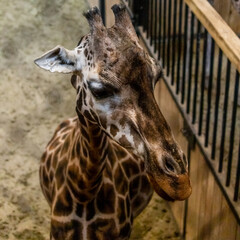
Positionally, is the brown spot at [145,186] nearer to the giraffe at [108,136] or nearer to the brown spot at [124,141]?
the giraffe at [108,136]

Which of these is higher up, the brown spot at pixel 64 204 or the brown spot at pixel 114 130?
the brown spot at pixel 114 130

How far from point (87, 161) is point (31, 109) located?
2.57 metres

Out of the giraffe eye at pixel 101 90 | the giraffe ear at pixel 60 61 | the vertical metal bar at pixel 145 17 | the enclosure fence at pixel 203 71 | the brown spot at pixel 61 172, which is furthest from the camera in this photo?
the vertical metal bar at pixel 145 17

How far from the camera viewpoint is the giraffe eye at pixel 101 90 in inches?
94.9

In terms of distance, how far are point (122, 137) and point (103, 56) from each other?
0.35 m

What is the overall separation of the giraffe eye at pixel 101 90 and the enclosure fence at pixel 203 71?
0.88m

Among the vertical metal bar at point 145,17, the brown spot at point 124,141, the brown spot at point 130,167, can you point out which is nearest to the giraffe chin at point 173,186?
the brown spot at point 124,141

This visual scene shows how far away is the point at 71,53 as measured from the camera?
2.61m

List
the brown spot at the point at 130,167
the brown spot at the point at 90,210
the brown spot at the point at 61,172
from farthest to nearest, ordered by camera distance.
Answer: the brown spot at the point at 130,167 → the brown spot at the point at 61,172 → the brown spot at the point at 90,210

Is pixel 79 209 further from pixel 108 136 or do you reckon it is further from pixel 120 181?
pixel 108 136

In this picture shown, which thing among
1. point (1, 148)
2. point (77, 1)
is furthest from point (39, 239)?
point (77, 1)

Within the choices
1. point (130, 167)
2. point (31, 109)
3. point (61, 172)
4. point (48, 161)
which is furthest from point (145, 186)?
point (31, 109)

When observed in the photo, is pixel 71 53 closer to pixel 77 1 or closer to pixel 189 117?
pixel 189 117

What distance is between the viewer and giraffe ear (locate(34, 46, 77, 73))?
2.59 m
